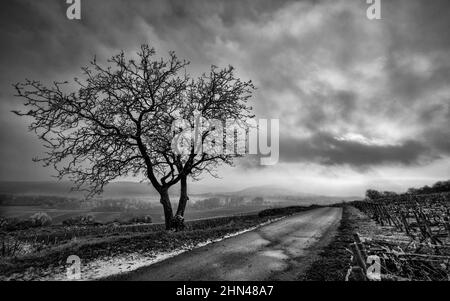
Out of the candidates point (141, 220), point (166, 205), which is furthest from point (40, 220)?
point (166, 205)

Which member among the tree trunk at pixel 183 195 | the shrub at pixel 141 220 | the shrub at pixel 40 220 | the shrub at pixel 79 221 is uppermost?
the tree trunk at pixel 183 195

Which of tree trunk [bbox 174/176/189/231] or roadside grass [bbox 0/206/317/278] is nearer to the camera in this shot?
roadside grass [bbox 0/206/317/278]

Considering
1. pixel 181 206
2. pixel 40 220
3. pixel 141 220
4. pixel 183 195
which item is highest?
pixel 183 195

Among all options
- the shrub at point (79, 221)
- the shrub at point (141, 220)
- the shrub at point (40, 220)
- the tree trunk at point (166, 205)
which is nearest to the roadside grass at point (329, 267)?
the tree trunk at point (166, 205)

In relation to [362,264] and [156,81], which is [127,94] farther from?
A: [362,264]

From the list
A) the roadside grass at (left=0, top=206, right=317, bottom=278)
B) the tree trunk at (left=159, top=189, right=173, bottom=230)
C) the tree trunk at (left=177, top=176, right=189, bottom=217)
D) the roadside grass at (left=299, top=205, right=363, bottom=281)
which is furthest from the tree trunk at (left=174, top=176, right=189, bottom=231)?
the roadside grass at (left=299, top=205, right=363, bottom=281)

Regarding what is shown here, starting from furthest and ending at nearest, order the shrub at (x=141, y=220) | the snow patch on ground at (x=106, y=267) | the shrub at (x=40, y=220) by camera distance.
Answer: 1. the shrub at (x=141, y=220)
2. the shrub at (x=40, y=220)
3. the snow patch on ground at (x=106, y=267)

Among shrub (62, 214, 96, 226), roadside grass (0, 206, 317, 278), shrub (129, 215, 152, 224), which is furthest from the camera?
shrub (129, 215, 152, 224)

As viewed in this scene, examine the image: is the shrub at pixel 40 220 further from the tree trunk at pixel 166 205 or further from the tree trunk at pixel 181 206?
the tree trunk at pixel 181 206

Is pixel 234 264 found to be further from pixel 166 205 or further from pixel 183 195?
pixel 183 195

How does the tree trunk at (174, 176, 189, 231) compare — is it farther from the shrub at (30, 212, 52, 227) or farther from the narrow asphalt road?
the shrub at (30, 212, 52, 227)

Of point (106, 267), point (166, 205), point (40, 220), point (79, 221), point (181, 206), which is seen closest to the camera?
point (106, 267)

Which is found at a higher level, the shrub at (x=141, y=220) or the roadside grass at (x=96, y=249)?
the roadside grass at (x=96, y=249)
